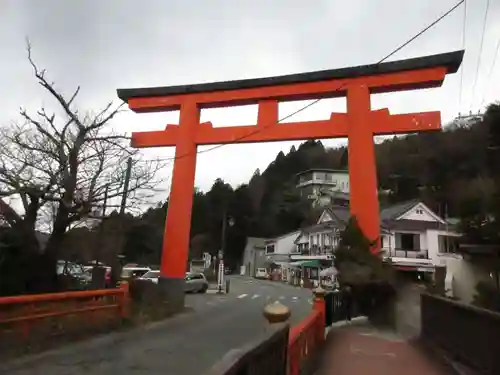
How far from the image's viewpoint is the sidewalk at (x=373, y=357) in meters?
7.07

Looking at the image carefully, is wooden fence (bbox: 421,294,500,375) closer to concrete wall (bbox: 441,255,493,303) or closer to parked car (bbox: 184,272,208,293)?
concrete wall (bbox: 441,255,493,303)

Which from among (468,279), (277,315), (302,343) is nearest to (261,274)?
(468,279)

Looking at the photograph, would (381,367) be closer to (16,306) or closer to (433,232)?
(16,306)

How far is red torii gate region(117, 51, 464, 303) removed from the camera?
12.7m

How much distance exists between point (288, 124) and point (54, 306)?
8132 millimetres

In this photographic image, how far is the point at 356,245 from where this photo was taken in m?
12.2

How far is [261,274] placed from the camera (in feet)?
201

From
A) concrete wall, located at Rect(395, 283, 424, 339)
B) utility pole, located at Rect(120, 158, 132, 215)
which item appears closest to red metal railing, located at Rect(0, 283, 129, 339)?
utility pole, located at Rect(120, 158, 132, 215)

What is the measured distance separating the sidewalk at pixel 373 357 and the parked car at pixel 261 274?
164 feet

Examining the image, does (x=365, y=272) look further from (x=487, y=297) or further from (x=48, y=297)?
(x=48, y=297)

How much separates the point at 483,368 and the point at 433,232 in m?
29.6

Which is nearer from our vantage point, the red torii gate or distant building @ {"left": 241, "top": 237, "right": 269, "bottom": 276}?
the red torii gate

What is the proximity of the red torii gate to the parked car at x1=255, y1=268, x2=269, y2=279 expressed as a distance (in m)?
45.7

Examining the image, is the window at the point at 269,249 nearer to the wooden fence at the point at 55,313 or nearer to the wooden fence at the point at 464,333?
the wooden fence at the point at 55,313
